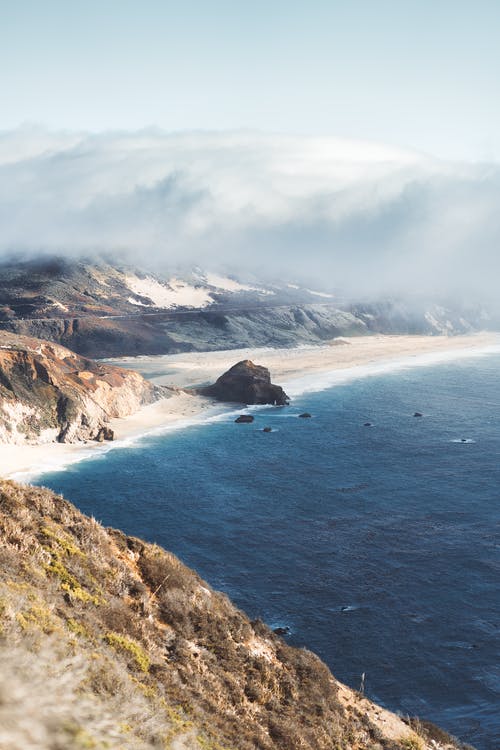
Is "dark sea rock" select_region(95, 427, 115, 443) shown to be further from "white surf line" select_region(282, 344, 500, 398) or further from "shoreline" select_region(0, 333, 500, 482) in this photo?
"white surf line" select_region(282, 344, 500, 398)

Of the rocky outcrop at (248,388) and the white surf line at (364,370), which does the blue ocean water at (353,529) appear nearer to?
the rocky outcrop at (248,388)

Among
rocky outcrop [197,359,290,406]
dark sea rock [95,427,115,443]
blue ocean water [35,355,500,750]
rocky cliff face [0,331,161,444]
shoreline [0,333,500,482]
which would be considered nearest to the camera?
blue ocean water [35,355,500,750]

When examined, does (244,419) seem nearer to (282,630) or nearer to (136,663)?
(282,630)

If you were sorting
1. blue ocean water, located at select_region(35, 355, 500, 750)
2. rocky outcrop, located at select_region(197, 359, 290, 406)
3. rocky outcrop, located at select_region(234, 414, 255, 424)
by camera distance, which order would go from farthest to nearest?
rocky outcrop, located at select_region(197, 359, 290, 406), rocky outcrop, located at select_region(234, 414, 255, 424), blue ocean water, located at select_region(35, 355, 500, 750)

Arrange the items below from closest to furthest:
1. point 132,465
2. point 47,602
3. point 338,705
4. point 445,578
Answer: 1. point 47,602
2. point 338,705
3. point 445,578
4. point 132,465

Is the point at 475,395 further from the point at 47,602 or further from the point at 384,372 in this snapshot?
the point at 47,602

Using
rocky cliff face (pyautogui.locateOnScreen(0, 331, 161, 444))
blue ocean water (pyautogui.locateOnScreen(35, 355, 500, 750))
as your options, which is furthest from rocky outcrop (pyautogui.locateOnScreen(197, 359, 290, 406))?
rocky cliff face (pyautogui.locateOnScreen(0, 331, 161, 444))

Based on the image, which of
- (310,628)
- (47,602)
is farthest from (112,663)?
(310,628)
